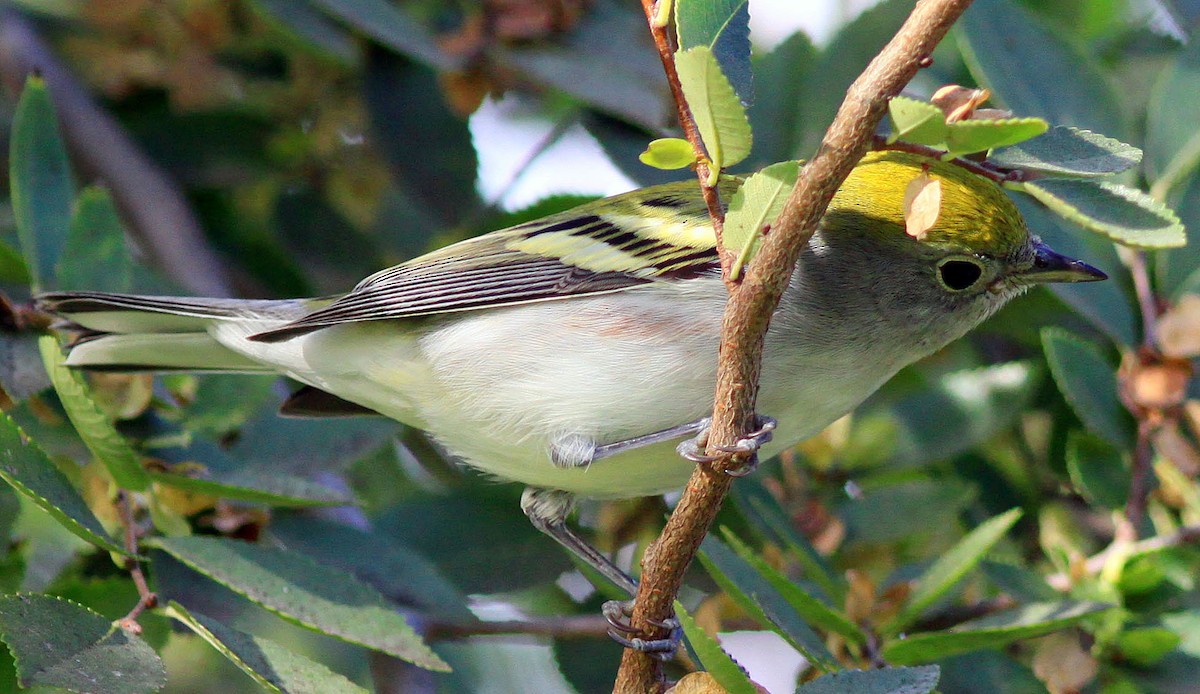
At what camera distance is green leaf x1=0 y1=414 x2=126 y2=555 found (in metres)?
1.94

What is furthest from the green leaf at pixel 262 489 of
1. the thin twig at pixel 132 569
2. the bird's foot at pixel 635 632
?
the bird's foot at pixel 635 632

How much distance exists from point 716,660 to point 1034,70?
1950mm

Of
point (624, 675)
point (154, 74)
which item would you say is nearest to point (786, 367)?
point (624, 675)

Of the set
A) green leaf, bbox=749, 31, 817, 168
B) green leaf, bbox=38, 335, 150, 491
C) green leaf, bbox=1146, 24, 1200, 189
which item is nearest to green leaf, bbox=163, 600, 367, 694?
green leaf, bbox=38, 335, 150, 491

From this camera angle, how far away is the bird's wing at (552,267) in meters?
2.53

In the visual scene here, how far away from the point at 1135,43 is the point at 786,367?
89.8 inches

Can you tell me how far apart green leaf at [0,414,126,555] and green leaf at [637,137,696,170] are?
3.85 ft

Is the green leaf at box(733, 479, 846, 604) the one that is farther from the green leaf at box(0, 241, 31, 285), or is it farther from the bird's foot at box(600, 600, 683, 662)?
the green leaf at box(0, 241, 31, 285)

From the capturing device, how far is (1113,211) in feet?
4.78

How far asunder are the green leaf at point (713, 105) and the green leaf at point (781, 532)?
128cm

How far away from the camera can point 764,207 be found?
1527 mm

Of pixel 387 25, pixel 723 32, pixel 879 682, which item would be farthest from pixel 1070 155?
pixel 387 25

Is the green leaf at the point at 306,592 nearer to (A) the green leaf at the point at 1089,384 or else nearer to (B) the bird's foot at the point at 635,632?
(B) the bird's foot at the point at 635,632

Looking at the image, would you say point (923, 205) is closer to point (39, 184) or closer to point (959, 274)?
point (959, 274)
